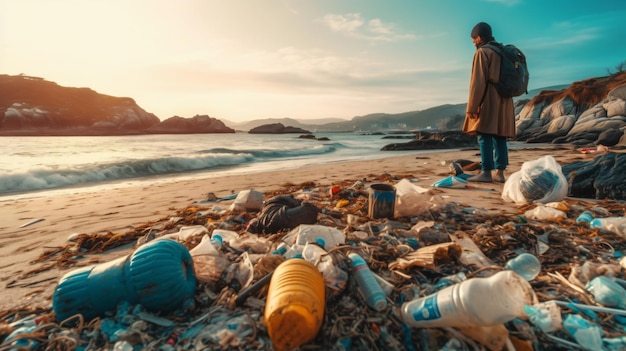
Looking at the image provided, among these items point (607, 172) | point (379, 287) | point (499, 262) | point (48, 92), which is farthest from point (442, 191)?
point (48, 92)

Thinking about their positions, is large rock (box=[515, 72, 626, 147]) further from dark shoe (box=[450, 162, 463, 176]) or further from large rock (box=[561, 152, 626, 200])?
large rock (box=[561, 152, 626, 200])

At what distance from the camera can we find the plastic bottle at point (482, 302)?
4.22 ft

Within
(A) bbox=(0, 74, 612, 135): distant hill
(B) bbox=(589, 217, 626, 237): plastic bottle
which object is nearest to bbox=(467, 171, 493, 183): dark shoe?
(B) bbox=(589, 217, 626, 237): plastic bottle

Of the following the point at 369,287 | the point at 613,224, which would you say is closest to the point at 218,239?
the point at 369,287

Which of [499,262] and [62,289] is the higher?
[62,289]

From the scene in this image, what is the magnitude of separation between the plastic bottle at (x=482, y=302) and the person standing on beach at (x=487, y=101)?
3.97m

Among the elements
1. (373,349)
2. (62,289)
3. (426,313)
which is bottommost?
(373,349)

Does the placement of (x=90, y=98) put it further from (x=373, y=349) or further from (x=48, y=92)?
(x=373, y=349)

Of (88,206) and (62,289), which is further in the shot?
(88,206)

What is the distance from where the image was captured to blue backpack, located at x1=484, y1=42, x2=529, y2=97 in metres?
4.46

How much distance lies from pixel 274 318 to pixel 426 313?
77 cm

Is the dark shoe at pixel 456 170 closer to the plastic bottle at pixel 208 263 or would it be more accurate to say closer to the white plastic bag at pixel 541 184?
the white plastic bag at pixel 541 184

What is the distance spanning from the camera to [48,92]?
66.3m

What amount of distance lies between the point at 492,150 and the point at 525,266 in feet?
11.6
